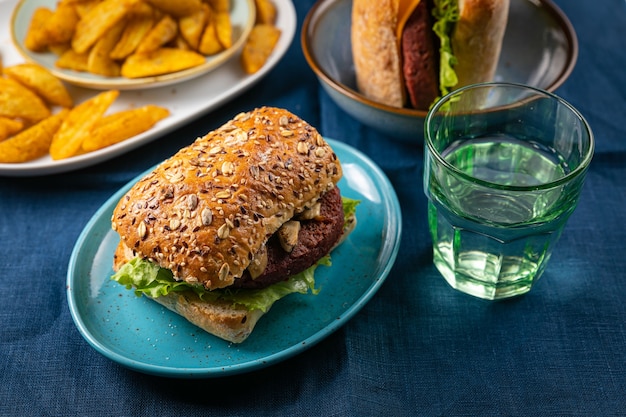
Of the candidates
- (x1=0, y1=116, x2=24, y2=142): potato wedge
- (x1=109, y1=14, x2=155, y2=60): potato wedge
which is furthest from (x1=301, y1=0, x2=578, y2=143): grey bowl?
(x1=0, y1=116, x2=24, y2=142): potato wedge

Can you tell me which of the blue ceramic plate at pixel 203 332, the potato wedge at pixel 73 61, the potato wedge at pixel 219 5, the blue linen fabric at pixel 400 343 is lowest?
the blue linen fabric at pixel 400 343

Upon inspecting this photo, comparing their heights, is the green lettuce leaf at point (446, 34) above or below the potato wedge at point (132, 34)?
above

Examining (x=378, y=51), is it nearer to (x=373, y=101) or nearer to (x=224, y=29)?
(x=373, y=101)

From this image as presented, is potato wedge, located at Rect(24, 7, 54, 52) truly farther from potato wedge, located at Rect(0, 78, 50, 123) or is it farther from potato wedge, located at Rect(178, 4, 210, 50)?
potato wedge, located at Rect(178, 4, 210, 50)

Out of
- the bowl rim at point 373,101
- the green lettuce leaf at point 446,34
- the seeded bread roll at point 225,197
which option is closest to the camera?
the seeded bread roll at point 225,197

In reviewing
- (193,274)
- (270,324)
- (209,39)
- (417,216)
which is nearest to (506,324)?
(417,216)

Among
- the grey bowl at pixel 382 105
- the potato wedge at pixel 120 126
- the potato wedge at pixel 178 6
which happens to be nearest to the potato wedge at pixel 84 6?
the potato wedge at pixel 178 6

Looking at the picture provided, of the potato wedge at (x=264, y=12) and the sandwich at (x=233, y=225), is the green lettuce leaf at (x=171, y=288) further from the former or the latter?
the potato wedge at (x=264, y=12)
